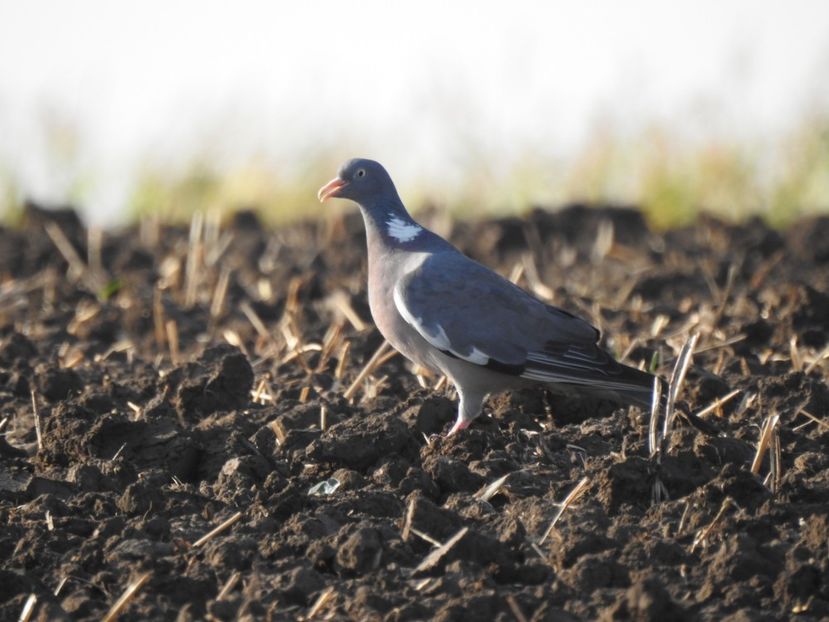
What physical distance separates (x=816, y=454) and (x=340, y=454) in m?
1.71

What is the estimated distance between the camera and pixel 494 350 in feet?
19.1

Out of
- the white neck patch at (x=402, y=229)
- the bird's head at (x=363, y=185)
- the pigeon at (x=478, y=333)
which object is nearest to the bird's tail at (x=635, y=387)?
the pigeon at (x=478, y=333)

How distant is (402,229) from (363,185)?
35 centimetres

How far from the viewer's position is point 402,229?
6.45m

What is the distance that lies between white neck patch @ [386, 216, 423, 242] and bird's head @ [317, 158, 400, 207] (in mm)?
169

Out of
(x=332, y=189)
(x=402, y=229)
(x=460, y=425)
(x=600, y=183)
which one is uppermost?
(x=332, y=189)

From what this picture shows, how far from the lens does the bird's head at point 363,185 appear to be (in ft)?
21.8

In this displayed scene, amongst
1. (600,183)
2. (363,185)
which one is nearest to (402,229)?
(363,185)

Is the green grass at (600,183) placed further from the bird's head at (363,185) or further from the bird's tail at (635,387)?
the bird's tail at (635,387)

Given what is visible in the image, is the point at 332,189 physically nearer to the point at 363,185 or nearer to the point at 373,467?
the point at 363,185

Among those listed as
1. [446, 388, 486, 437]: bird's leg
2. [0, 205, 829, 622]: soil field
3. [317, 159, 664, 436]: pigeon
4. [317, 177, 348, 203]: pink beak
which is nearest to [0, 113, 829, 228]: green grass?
[0, 205, 829, 622]: soil field

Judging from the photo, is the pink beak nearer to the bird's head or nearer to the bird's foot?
the bird's head

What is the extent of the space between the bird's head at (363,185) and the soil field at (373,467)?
73 cm

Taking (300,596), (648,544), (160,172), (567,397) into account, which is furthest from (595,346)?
(160,172)
